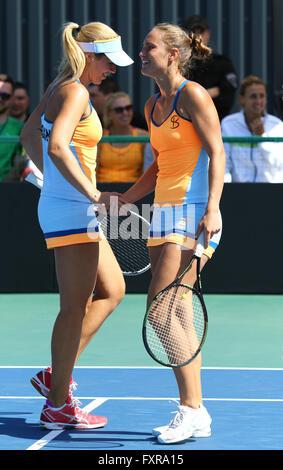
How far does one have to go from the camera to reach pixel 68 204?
485cm

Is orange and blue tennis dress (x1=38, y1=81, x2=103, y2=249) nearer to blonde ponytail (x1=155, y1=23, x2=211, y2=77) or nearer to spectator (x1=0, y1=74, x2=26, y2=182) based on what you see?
blonde ponytail (x1=155, y1=23, x2=211, y2=77)

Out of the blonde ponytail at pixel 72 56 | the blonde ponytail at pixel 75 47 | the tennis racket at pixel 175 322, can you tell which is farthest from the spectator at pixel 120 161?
the tennis racket at pixel 175 322

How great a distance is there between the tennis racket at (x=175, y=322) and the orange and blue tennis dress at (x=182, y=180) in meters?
0.15

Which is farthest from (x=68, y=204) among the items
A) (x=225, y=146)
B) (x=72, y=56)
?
(x=225, y=146)

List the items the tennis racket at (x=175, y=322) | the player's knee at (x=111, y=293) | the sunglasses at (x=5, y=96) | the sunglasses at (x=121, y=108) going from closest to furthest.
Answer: the tennis racket at (x=175, y=322) → the player's knee at (x=111, y=293) → the sunglasses at (x=121, y=108) → the sunglasses at (x=5, y=96)

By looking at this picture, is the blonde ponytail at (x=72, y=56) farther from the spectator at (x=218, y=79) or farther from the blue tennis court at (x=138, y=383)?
the spectator at (x=218, y=79)

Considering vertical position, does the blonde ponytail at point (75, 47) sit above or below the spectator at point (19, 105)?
below

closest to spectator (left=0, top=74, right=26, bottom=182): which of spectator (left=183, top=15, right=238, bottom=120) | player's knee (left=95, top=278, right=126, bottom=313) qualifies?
spectator (left=183, top=15, right=238, bottom=120)

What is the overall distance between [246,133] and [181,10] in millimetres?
2952

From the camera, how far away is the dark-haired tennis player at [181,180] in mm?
4605

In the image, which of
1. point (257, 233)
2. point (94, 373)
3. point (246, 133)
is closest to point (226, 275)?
point (257, 233)

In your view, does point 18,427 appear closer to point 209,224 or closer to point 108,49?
point 209,224

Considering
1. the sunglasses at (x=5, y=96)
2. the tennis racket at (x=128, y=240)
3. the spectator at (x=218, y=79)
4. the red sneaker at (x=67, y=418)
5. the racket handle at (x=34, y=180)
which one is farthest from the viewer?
the sunglasses at (x=5, y=96)

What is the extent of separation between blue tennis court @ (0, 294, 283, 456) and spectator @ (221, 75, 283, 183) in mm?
1175
